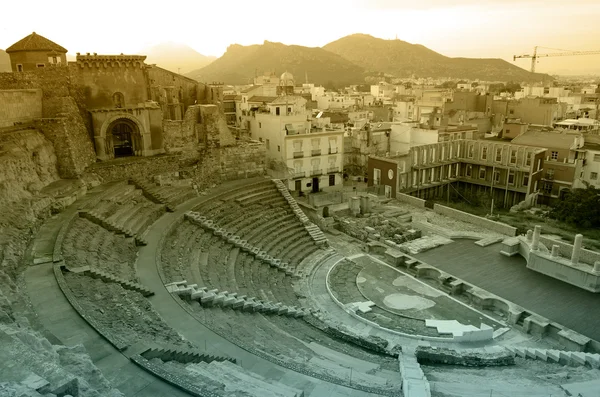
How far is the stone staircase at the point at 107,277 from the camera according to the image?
14742mm

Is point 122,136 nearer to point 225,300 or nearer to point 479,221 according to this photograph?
point 225,300

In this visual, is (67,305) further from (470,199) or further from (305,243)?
(470,199)

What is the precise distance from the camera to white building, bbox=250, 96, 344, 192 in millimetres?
36969

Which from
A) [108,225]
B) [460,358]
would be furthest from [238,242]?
[460,358]

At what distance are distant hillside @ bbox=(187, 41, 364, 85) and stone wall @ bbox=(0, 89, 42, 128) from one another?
124 metres

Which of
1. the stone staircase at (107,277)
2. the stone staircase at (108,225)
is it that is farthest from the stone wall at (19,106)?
the stone staircase at (107,277)

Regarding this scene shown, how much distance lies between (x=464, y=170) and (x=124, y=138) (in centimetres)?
A: 3118

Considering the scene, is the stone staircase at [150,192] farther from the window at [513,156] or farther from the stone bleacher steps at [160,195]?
the window at [513,156]

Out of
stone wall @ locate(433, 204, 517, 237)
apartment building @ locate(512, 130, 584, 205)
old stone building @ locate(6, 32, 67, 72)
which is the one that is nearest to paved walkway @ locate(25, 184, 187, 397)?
old stone building @ locate(6, 32, 67, 72)

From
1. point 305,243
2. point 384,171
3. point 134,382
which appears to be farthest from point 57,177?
point 384,171

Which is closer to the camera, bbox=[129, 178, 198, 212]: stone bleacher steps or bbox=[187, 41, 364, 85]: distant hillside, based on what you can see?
bbox=[129, 178, 198, 212]: stone bleacher steps

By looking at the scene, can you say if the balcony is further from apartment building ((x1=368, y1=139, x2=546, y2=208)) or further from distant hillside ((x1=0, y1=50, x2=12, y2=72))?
distant hillside ((x1=0, y1=50, x2=12, y2=72))

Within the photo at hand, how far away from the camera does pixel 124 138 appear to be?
30.5 metres

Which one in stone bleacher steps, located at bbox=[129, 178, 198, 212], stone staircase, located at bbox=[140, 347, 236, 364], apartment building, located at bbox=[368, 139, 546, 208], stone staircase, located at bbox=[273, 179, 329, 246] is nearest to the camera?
stone staircase, located at bbox=[140, 347, 236, 364]
